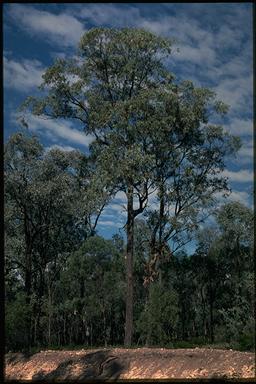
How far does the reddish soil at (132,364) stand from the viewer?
13945mm

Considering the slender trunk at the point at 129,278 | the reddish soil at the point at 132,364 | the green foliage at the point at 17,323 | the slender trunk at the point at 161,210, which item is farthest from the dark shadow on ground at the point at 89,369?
the slender trunk at the point at 161,210

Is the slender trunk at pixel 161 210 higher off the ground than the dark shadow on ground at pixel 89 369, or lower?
higher

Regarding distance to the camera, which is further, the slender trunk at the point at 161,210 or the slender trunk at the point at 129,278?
the slender trunk at the point at 161,210

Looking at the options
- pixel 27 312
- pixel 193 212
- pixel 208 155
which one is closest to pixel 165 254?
pixel 193 212

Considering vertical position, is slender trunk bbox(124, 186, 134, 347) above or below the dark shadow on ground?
above

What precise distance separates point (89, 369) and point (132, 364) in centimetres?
197

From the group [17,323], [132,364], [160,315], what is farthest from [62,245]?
[132,364]

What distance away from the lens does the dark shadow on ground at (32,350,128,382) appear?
677 inches

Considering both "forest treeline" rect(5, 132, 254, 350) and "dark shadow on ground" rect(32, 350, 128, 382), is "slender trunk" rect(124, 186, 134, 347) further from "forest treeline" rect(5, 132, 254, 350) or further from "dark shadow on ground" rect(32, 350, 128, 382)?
"dark shadow on ground" rect(32, 350, 128, 382)

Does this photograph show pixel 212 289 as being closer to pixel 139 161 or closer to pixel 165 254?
pixel 165 254

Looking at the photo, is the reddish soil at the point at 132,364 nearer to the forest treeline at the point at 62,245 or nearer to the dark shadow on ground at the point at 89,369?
the dark shadow on ground at the point at 89,369

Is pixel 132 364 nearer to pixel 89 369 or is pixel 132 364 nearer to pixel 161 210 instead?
pixel 89 369

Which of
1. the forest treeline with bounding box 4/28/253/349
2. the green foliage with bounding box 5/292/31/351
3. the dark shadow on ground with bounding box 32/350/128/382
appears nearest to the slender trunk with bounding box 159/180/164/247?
the forest treeline with bounding box 4/28/253/349

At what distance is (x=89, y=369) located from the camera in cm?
1819
